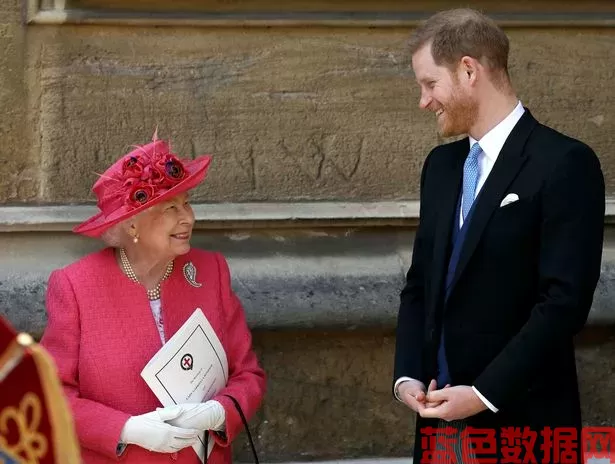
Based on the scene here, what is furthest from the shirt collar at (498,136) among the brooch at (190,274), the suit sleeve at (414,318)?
the brooch at (190,274)

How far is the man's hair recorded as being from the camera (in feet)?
9.07

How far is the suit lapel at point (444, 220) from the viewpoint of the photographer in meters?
2.83

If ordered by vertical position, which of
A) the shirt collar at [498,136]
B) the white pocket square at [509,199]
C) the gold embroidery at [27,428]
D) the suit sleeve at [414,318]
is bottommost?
the suit sleeve at [414,318]

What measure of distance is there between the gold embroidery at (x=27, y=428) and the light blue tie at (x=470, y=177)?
130 cm

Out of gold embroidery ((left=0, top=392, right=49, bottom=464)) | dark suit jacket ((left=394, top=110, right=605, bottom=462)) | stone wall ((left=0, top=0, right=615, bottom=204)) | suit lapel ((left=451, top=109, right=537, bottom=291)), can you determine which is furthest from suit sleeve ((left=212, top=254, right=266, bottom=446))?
gold embroidery ((left=0, top=392, right=49, bottom=464))

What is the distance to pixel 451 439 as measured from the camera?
2.85 meters

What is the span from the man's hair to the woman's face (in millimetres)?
811

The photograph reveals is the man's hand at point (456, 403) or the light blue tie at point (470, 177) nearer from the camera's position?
the man's hand at point (456, 403)

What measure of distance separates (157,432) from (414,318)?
744 millimetres

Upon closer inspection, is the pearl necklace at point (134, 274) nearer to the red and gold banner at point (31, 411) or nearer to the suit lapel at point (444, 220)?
the suit lapel at point (444, 220)

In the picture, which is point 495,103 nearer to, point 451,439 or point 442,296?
point 442,296

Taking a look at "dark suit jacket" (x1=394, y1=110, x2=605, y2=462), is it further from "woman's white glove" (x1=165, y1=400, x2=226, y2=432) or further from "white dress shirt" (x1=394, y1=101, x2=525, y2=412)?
"woman's white glove" (x1=165, y1=400, x2=226, y2=432)

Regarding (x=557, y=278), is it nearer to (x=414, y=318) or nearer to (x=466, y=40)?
(x=414, y=318)

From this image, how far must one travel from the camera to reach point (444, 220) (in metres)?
2.85
